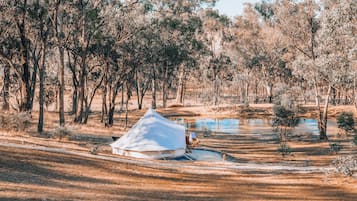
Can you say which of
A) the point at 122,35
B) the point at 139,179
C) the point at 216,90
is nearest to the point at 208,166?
the point at 139,179

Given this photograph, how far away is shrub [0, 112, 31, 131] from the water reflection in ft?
83.9

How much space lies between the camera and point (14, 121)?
2659 cm

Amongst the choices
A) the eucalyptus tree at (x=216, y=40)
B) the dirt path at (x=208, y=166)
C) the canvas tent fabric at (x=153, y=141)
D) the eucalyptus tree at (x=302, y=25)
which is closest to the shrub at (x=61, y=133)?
the canvas tent fabric at (x=153, y=141)

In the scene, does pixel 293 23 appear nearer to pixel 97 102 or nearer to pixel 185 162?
pixel 185 162

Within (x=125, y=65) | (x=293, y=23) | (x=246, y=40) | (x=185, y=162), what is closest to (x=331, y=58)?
(x=185, y=162)

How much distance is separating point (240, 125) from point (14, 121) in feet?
119

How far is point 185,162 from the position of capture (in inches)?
1062

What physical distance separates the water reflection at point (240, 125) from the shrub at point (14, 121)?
2557 centimetres

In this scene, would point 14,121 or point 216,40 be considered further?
point 216,40

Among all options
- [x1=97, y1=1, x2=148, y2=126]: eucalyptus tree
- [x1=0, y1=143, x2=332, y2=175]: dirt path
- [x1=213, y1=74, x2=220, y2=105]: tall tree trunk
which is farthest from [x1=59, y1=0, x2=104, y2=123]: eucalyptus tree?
[x1=213, y1=74, x2=220, y2=105]: tall tree trunk

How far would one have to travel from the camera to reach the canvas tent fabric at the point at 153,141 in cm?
2789

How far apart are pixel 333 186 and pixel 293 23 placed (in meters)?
21.6

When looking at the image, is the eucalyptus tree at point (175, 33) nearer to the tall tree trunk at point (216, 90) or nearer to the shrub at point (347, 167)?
the tall tree trunk at point (216, 90)

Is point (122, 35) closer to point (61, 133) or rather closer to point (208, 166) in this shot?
point (61, 133)
